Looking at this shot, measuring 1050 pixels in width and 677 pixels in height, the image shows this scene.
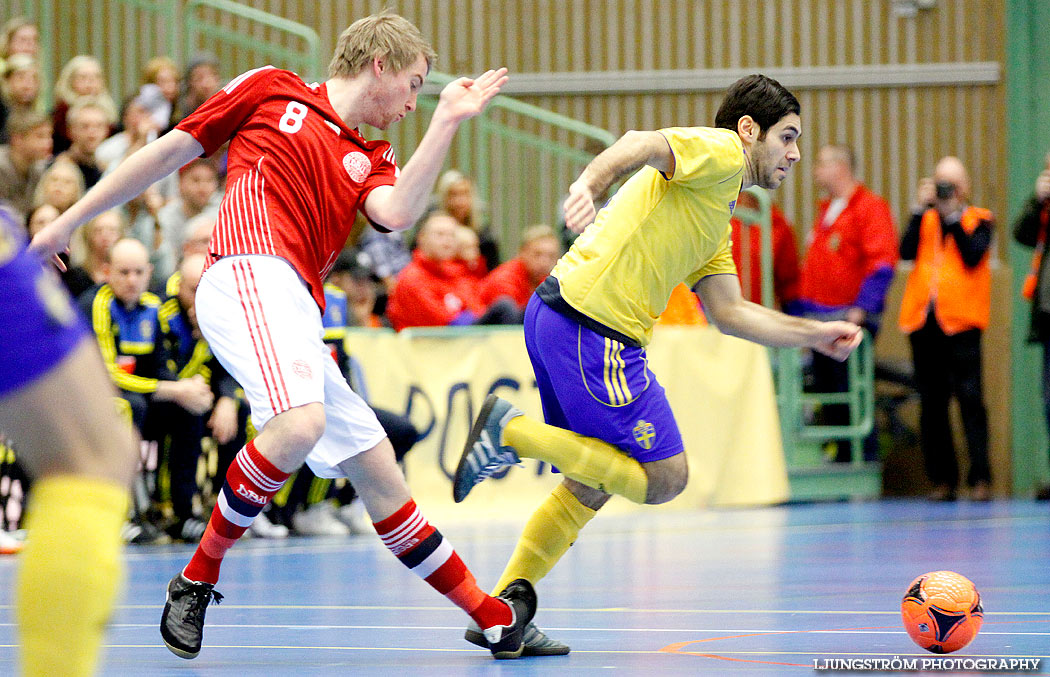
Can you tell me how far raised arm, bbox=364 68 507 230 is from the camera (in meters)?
3.99

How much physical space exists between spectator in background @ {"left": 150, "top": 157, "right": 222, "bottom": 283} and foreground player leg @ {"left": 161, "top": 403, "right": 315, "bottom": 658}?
5.59 metres

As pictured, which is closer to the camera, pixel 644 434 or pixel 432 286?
pixel 644 434

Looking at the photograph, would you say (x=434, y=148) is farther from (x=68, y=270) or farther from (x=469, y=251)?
(x=469, y=251)

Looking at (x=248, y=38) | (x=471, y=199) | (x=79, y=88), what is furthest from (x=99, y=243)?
(x=248, y=38)

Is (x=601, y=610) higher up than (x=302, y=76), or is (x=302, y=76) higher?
(x=302, y=76)

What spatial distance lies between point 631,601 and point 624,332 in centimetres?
139

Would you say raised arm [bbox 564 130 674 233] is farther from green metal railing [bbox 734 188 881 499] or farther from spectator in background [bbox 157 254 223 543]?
green metal railing [bbox 734 188 881 499]

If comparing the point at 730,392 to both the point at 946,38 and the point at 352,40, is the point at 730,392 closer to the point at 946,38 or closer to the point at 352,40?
the point at 946,38

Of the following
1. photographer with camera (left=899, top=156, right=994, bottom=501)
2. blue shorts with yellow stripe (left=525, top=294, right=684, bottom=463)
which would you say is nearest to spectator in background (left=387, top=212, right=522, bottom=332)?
photographer with camera (left=899, top=156, right=994, bottom=501)

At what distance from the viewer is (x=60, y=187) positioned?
29.6 ft

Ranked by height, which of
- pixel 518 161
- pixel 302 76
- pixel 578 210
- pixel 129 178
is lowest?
pixel 578 210

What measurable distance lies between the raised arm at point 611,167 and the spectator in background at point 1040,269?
297 inches

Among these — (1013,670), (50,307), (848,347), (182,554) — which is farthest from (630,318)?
(182,554)

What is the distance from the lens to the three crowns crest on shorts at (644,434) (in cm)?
Answer: 475
